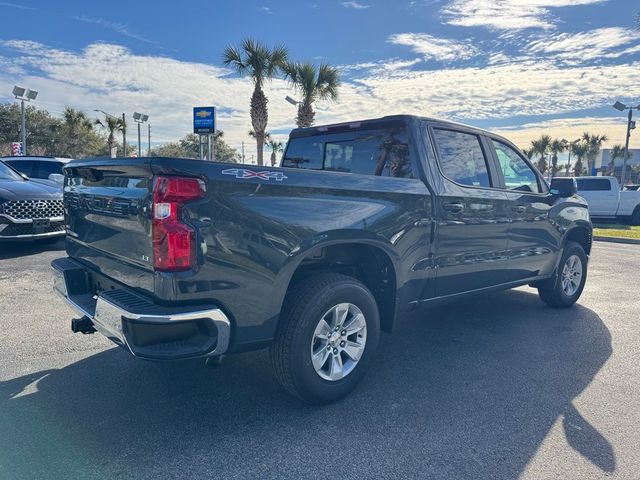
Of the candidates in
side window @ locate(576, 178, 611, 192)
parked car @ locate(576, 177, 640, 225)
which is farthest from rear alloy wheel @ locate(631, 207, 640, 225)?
side window @ locate(576, 178, 611, 192)

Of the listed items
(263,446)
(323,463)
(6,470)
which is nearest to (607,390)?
(323,463)

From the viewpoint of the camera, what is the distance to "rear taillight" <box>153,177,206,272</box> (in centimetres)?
240

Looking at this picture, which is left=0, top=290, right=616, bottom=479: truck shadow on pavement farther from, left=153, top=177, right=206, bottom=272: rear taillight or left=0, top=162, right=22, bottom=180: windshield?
left=0, top=162, right=22, bottom=180: windshield

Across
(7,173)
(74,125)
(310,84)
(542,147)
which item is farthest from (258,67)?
(542,147)

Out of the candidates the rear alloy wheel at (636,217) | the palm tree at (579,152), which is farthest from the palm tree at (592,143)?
the rear alloy wheel at (636,217)

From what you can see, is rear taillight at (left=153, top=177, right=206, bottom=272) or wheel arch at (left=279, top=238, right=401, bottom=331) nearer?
rear taillight at (left=153, top=177, right=206, bottom=272)

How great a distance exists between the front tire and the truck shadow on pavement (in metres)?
0.19

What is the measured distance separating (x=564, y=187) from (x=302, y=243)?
12.2 ft

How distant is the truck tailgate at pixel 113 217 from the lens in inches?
Answer: 100

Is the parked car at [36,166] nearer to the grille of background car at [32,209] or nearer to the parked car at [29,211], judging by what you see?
the parked car at [29,211]

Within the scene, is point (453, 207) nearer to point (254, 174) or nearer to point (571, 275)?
point (254, 174)

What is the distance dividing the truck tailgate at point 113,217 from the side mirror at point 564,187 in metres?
4.34

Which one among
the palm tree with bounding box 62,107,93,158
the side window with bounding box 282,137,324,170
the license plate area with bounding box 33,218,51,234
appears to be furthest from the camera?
the palm tree with bounding box 62,107,93,158

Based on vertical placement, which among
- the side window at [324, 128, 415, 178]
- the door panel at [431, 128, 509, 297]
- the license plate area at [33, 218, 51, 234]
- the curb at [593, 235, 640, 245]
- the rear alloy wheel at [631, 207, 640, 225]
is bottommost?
the curb at [593, 235, 640, 245]
